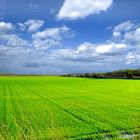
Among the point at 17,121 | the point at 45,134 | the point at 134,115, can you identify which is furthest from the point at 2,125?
the point at 134,115

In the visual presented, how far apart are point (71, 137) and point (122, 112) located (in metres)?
9.00

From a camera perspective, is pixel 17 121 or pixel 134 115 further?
pixel 134 115

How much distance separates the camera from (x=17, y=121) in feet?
59.4

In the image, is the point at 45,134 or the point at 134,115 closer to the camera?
the point at 45,134

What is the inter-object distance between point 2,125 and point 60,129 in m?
3.56

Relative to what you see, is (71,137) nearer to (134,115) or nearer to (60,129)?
(60,129)

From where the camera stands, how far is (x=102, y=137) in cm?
1398

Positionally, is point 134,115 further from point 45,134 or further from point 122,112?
point 45,134

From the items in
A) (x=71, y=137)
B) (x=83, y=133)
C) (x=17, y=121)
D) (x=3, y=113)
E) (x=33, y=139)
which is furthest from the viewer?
(x=3, y=113)

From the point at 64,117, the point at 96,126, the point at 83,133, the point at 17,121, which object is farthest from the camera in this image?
the point at 64,117

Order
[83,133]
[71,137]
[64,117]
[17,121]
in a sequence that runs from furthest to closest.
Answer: [64,117]
[17,121]
[83,133]
[71,137]

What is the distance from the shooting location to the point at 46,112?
72.3ft

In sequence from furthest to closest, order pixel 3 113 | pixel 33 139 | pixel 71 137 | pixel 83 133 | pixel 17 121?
1. pixel 3 113
2. pixel 17 121
3. pixel 83 133
4. pixel 71 137
5. pixel 33 139

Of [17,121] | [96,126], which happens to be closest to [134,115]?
[96,126]
